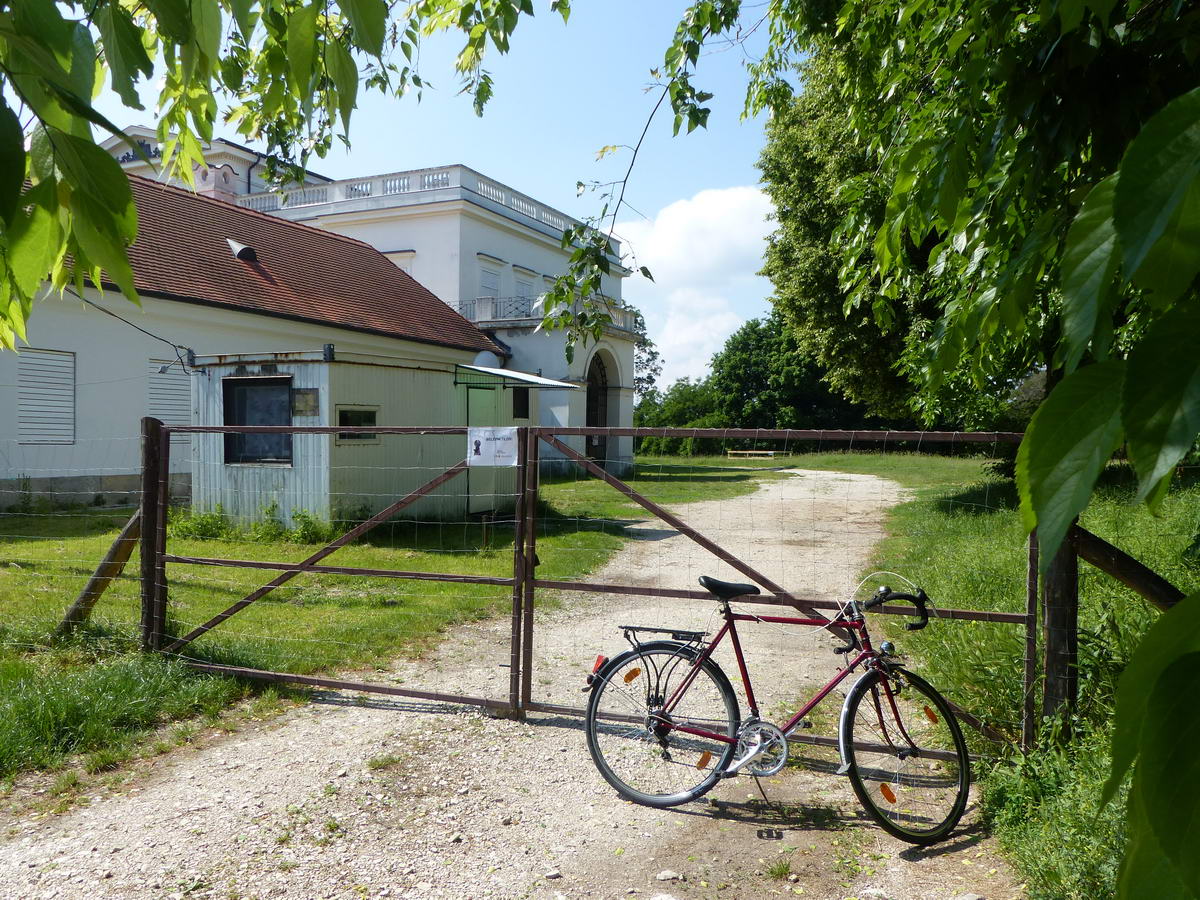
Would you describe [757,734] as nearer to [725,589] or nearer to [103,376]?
[725,589]

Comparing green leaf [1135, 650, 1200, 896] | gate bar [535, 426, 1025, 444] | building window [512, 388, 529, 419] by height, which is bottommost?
green leaf [1135, 650, 1200, 896]

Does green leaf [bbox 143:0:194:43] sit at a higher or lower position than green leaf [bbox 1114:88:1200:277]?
higher

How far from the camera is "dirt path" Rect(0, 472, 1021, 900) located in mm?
3748

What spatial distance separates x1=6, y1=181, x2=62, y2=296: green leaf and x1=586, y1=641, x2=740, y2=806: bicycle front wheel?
12.9 ft

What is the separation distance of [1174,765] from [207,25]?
1413 mm

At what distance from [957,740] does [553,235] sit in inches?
1226

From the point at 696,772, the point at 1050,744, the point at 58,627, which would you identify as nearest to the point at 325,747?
the point at 696,772

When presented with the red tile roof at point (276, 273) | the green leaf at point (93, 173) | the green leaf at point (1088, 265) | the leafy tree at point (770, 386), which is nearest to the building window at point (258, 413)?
the red tile roof at point (276, 273)

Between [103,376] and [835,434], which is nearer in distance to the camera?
[835,434]

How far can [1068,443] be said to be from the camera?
0.49 metres

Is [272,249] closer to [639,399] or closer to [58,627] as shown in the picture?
[58,627]

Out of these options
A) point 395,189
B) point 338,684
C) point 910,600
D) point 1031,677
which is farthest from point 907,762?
point 395,189

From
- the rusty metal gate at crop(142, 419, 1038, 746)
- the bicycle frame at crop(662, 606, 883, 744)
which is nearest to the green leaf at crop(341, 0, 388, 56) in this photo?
the bicycle frame at crop(662, 606, 883, 744)

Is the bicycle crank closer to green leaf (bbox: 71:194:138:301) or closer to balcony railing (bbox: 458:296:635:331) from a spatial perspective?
green leaf (bbox: 71:194:138:301)
